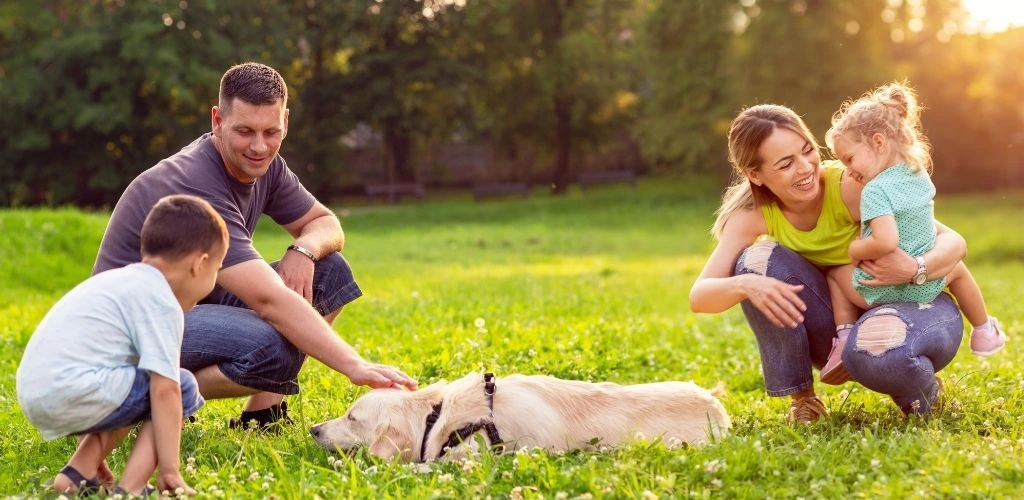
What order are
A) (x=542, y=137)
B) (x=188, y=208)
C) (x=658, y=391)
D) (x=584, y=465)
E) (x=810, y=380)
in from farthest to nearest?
(x=542, y=137) < (x=810, y=380) < (x=658, y=391) < (x=584, y=465) < (x=188, y=208)

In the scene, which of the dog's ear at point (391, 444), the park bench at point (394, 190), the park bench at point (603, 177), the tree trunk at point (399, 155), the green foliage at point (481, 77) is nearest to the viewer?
the dog's ear at point (391, 444)

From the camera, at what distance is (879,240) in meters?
5.32

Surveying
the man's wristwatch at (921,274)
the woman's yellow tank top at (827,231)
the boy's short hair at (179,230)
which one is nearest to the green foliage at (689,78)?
the woman's yellow tank top at (827,231)

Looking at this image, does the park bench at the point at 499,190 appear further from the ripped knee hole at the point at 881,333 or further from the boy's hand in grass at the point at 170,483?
the boy's hand in grass at the point at 170,483

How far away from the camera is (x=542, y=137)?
47594mm

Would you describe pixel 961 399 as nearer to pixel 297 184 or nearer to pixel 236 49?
pixel 297 184

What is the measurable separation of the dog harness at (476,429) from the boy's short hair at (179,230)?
1419 mm

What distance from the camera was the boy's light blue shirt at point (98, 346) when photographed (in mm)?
4398

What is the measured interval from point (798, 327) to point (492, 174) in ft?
145

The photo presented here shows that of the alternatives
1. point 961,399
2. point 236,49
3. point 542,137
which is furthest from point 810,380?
point 542,137

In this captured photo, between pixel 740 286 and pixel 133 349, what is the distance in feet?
10.2

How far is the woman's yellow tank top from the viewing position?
5.95 m

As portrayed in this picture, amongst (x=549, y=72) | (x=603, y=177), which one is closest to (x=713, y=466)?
(x=549, y=72)

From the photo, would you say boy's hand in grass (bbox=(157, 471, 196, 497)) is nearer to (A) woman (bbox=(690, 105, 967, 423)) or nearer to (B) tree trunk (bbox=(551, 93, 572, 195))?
(A) woman (bbox=(690, 105, 967, 423))
